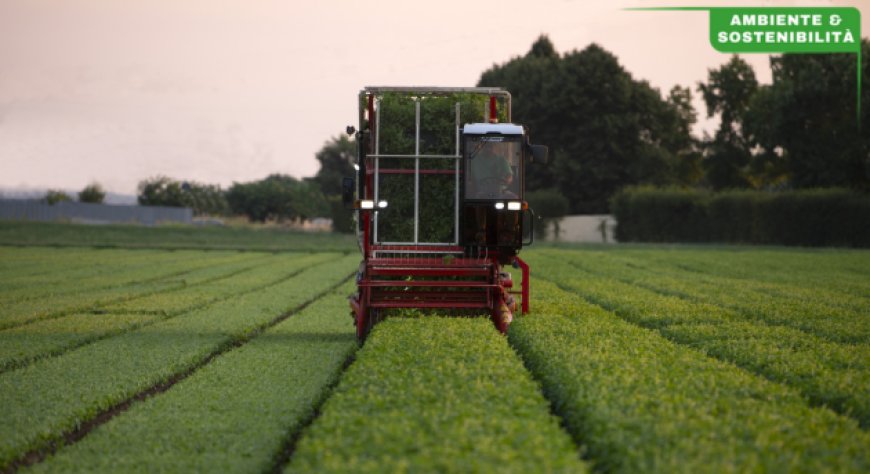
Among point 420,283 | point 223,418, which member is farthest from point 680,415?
point 420,283

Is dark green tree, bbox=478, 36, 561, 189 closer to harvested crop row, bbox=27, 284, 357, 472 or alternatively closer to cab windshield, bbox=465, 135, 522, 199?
cab windshield, bbox=465, 135, 522, 199

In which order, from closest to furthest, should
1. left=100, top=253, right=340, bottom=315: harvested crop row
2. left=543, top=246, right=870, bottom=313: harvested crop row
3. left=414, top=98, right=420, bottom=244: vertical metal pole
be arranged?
left=414, top=98, right=420, bottom=244: vertical metal pole → left=100, top=253, right=340, bottom=315: harvested crop row → left=543, top=246, right=870, bottom=313: harvested crop row

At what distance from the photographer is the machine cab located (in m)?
14.5

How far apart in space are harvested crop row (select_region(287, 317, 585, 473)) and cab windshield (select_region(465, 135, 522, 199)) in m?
3.99

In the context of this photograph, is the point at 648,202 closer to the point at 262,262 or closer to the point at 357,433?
the point at 262,262

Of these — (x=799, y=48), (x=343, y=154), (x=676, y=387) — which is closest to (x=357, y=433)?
(x=676, y=387)

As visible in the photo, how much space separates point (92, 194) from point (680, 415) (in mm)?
105606

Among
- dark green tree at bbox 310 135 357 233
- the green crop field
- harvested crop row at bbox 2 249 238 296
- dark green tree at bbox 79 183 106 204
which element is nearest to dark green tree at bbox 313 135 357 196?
dark green tree at bbox 310 135 357 233

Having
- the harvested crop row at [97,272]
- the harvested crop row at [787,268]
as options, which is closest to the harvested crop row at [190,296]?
the harvested crop row at [97,272]

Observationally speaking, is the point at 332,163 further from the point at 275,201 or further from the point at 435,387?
the point at 435,387

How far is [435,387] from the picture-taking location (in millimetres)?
8719

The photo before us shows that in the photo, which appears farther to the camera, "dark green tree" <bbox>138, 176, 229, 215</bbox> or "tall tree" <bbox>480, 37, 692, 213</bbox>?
"dark green tree" <bbox>138, 176, 229, 215</bbox>

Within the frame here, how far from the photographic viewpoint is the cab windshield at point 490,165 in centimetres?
1448

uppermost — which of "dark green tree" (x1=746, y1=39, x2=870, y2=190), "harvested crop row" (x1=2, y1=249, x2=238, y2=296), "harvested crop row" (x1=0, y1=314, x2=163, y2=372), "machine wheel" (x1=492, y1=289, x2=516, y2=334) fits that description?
"dark green tree" (x1=746, y1=39, x2=870, y2=190)
